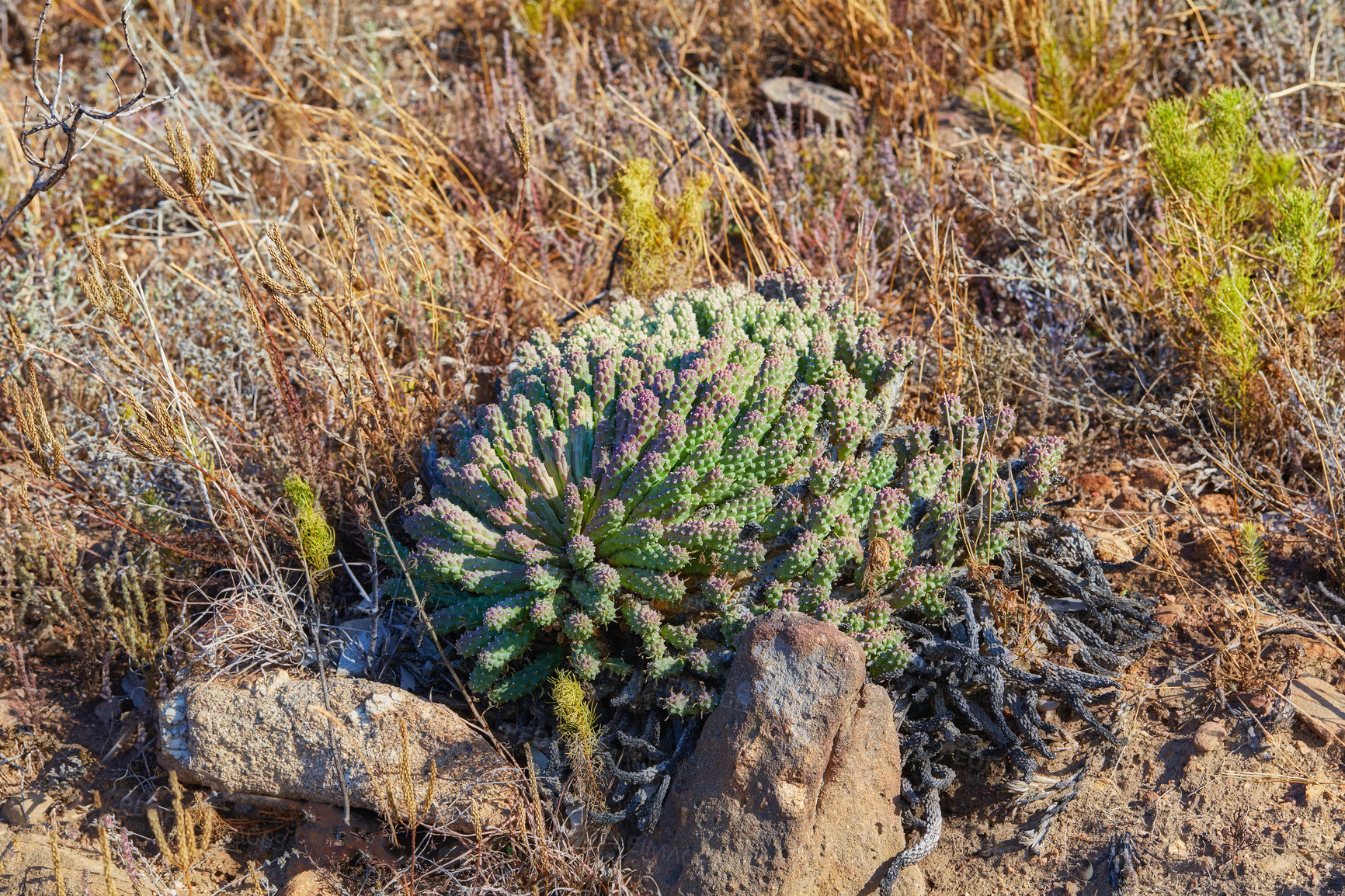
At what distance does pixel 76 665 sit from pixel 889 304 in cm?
338

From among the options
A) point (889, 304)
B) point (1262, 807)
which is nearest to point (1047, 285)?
point (889, 304)

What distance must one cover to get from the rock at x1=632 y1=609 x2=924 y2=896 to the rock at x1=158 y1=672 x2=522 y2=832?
0.53 metres

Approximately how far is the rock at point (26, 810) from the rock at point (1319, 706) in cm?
367

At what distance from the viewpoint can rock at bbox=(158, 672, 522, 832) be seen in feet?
8.85

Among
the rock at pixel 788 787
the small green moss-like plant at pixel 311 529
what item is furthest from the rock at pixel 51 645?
the rock at pixel 788 787

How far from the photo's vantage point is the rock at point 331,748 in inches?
106

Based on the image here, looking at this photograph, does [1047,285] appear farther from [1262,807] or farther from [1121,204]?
[1262,807]

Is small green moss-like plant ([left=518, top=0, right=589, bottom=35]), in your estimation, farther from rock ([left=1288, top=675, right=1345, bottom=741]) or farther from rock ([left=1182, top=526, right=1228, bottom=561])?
rock ([left=1288, top=675, right=1345, bottom=741])

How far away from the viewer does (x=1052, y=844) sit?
8.38ft

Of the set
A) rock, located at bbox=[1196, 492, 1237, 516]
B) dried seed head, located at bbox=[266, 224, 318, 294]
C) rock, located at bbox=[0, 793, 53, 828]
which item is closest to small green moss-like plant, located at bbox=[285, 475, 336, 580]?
dried seed head, located at bbox=[266, 224, 318, 294]

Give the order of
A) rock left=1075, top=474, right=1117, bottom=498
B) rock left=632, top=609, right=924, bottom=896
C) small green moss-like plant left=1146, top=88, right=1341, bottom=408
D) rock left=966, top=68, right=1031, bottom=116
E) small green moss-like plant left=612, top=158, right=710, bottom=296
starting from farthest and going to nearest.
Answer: rock left=966, top=68, right=1031, bottom=116, small green moss-like plant left=612, top=158, right=710, bottom=296, rock left=1075, top=474, right=1117, bottom=498, small green moss-like plant left=1146, top=88, right=1341, bottom=408, rock left=632, top=609, right=924, bottom=896

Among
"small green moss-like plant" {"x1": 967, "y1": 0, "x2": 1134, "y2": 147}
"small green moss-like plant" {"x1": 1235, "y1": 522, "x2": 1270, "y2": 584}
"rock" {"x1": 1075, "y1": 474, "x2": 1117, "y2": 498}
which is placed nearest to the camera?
"small green moss-like plant" {"x1": 1235, "y1": 522, "x2": 1270, "y2": 584}

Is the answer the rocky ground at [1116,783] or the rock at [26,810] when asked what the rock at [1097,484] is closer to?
the rocky ground at [1116,783]

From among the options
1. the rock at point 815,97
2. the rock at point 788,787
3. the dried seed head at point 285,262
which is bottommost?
the rock at point 788,787
